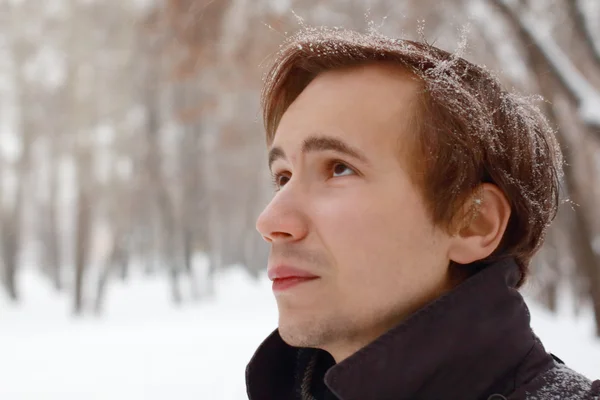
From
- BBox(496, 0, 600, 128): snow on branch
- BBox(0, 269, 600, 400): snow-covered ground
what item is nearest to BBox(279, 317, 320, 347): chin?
BBox(0, 269, 600, 400): snow-covered ground

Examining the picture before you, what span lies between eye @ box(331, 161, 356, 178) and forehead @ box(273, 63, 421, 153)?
53 mm

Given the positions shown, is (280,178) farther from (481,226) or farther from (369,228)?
(481,226)

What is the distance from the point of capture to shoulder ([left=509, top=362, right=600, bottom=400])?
3.11 feet

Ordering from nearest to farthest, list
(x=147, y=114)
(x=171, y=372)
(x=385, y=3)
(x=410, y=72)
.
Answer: (x=410, y=72), (x=171, y=372), (x=385, y=3), (x=147, y=114)

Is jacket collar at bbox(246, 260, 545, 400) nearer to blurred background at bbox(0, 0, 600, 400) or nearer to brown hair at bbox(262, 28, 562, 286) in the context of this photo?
brown hair at bbox(262, 28, 562, 286)

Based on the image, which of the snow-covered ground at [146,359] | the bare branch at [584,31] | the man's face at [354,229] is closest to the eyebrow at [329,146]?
the man's face at [354,229]

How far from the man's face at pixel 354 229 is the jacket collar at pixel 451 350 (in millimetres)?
85

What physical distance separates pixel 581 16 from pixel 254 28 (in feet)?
6.88

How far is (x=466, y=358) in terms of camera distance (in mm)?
961

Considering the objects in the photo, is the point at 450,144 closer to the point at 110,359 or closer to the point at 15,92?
the point at 110,359

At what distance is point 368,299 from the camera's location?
1.01 metres

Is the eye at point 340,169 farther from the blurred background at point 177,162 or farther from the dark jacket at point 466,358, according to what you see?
the blurred background at point 177,162

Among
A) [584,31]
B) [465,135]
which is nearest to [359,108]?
[465,135]

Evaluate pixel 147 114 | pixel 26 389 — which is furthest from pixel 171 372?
pixel 147 114
